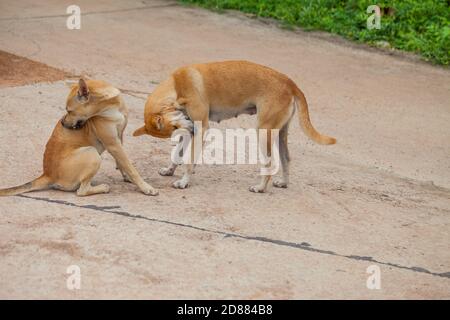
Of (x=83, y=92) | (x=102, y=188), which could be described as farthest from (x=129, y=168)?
(x=83, y=92)

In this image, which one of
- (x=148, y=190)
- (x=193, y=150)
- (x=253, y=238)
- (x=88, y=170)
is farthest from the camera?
(x=193, y=150)

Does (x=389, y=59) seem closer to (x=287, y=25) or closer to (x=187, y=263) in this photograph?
(x=287, y=25)

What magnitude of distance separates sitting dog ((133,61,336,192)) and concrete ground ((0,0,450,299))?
0.60 metres

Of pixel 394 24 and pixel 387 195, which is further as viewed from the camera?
pixel 394 24

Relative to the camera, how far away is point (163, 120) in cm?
646

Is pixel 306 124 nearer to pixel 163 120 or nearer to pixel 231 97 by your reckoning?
pixel 231 97

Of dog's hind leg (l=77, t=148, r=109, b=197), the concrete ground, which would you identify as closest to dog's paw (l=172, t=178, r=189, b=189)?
the concrete ground

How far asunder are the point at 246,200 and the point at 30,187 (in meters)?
1.75

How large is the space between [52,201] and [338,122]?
159 inches

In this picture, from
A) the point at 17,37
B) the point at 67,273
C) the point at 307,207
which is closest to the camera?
the point at 67,273

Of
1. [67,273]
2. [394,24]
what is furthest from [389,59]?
[67,273]

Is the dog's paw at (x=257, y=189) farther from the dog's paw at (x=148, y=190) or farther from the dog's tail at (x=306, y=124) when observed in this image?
the dog's paw at (x=148, y=190)

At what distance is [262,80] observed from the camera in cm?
679

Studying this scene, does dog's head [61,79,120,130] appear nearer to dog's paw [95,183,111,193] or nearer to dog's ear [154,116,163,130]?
dog's ear [154,116,163,130]
